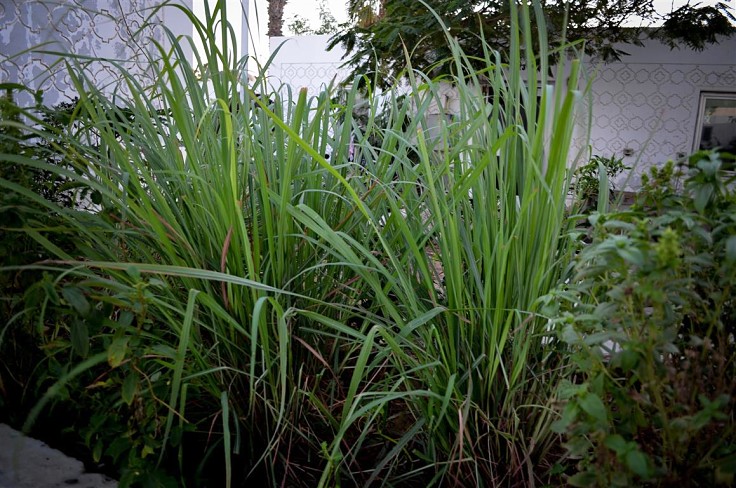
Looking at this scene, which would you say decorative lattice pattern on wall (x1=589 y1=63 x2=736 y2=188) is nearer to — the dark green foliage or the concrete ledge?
the dark green foliage

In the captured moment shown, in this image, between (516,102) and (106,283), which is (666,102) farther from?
(106,283)

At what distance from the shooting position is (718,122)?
622cm

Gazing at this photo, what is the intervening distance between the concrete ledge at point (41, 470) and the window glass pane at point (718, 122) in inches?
274

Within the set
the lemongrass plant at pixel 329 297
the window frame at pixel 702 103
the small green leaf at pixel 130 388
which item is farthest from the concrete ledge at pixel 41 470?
the window frame at pixel 702 103

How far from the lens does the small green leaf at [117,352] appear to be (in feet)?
1.86

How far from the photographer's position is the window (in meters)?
6.18

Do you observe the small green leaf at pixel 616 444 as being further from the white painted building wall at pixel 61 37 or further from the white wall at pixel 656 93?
the white wall at pixel 656 93

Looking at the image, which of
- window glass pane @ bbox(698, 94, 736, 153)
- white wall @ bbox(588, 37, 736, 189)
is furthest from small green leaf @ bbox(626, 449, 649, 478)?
window glass pane @ bbox(698, 94, 736, 153)

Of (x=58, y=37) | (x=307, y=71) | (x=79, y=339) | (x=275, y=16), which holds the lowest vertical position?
(x=79, y=339)

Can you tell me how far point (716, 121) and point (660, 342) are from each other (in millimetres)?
6982

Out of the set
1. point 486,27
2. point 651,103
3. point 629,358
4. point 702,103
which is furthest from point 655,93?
point 629,358

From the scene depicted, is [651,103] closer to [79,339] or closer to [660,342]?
[660,342]

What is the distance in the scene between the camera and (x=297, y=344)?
0.83 meters

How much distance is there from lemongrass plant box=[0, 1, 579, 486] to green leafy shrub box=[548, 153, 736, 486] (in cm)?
12
